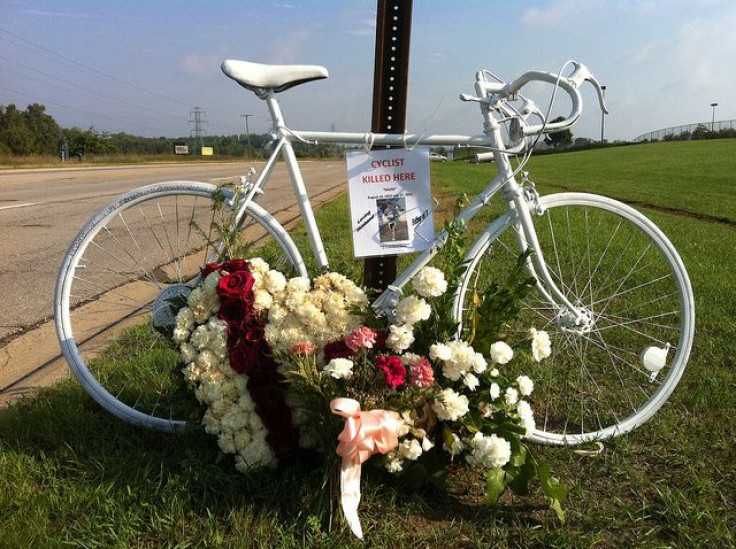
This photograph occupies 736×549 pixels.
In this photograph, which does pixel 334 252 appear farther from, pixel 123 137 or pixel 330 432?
pixel 123 137

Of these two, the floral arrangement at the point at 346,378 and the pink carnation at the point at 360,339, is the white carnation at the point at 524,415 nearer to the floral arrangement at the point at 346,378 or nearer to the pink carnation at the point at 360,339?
the floral arrangement at the point at 346,378

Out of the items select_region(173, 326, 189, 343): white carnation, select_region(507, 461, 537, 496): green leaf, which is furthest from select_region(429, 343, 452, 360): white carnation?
select_region(173, 326, 189, 343): white carnation

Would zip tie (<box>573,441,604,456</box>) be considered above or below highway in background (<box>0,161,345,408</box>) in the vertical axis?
below

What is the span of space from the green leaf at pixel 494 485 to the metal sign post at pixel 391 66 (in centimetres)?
162

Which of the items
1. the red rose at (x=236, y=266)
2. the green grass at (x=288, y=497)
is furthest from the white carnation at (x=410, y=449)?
the red rose at (x=236, y=266)

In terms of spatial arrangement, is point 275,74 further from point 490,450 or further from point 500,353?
point 490,450

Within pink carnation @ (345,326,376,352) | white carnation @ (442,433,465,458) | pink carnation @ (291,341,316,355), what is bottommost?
white carnation @ (442,433,465,458)

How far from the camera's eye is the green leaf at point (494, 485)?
2.13m

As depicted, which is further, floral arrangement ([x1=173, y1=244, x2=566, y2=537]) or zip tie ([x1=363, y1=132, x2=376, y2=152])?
zip tie ([x1=363, y1=132, x2=376, y2=152])

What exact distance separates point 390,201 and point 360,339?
2.34 ft

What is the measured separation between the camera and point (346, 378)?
2105 millimetres

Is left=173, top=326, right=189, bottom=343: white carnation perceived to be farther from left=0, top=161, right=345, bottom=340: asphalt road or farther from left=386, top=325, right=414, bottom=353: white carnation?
left=0, top=161, right=345, bottom=340: asphalt road

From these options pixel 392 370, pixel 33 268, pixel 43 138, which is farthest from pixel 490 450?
pixel 43 138

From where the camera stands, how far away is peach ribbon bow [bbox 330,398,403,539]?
77.2 inches
